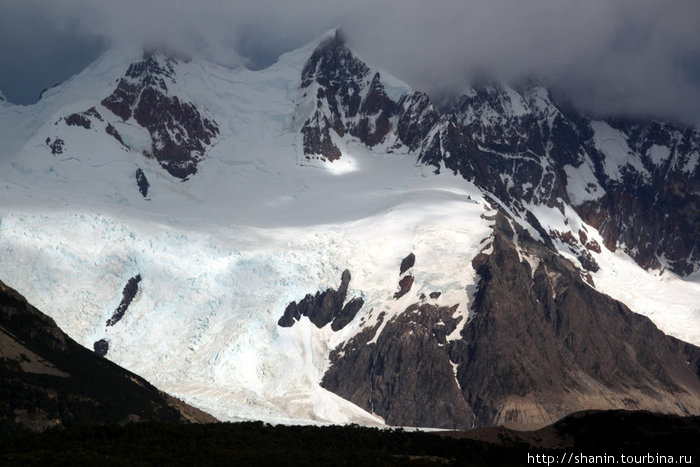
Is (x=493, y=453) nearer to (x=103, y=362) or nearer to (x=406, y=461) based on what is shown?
(x=406, y=461)

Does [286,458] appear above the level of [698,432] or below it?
below

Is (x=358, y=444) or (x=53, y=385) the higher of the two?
(x=53, y=385)

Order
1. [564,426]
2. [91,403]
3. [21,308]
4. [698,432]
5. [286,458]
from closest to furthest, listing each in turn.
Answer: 1. [286,458]
2. [698,432]
3. [564,426]
4. [91,403]
5. [21,308]

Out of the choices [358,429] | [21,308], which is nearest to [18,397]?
[21,308]

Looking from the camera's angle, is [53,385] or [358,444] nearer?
[358,444]
